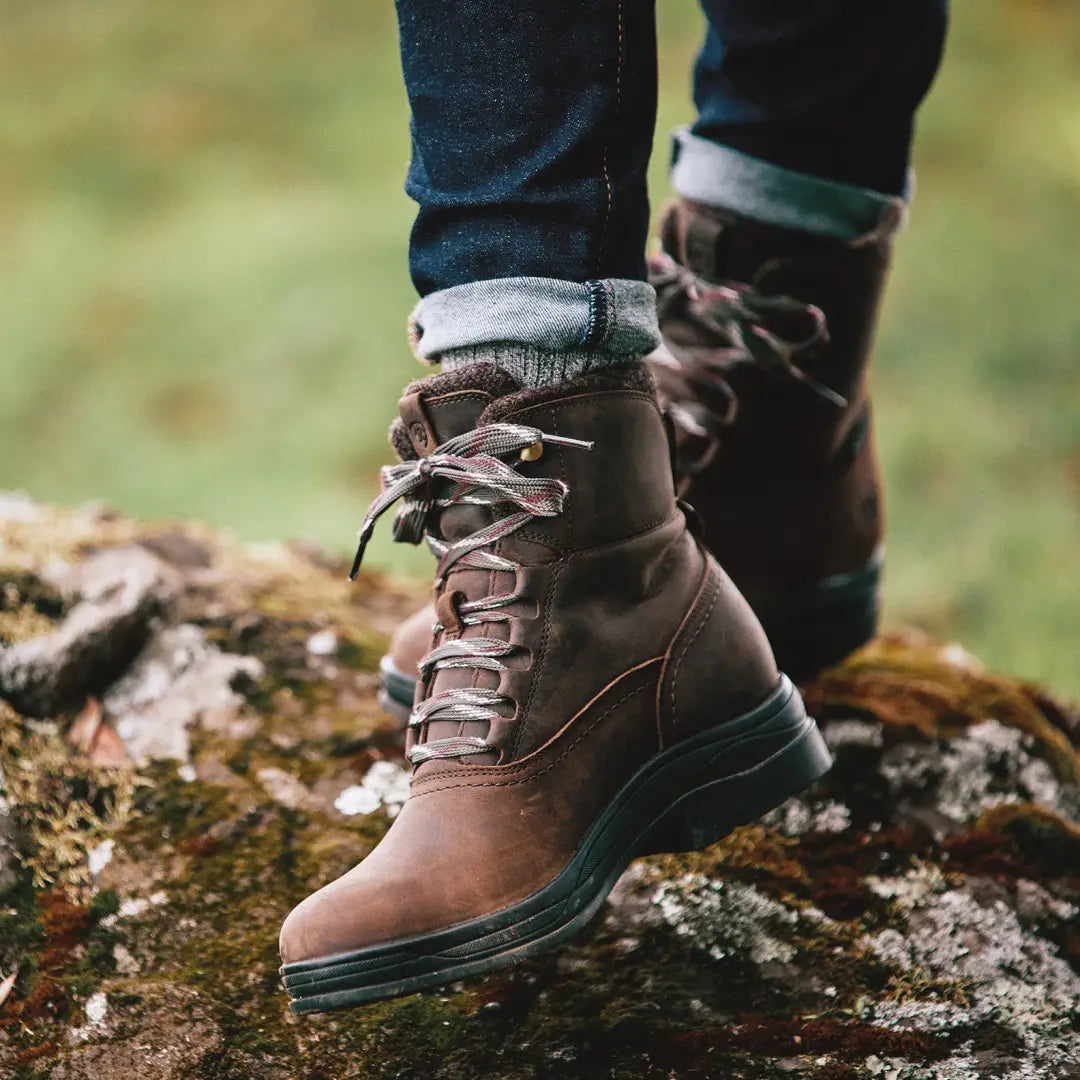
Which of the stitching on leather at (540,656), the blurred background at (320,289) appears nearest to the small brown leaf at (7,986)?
the stitching on leather at (540,656)

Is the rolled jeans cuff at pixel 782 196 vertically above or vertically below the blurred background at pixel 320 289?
below

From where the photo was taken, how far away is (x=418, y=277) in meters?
1.29

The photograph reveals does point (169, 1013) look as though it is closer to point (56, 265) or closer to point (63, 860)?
point (63, 860)

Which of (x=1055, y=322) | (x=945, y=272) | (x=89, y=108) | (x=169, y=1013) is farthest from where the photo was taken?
(x=89, y=108)

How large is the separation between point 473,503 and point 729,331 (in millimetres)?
629

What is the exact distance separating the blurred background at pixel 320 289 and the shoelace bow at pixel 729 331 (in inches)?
77.1

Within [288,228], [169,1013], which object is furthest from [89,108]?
[169,1013]

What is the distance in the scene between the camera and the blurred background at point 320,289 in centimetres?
420

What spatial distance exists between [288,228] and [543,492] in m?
5.39

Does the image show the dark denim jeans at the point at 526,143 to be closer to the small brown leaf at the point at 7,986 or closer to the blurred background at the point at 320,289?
the small brown leaf at the point at 7,986

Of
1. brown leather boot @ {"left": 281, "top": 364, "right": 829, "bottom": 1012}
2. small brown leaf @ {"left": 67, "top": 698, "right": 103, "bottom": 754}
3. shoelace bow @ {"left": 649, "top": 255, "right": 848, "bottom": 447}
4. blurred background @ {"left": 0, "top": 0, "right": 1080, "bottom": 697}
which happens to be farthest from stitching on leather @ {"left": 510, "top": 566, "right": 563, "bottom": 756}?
blurred background @ {"left": 0, "top": 0, "right": 1080, "bottom": 697}

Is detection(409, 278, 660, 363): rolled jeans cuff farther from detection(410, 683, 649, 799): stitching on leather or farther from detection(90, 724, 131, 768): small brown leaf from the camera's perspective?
detection(90, 724, 131, 768): small brown leaf

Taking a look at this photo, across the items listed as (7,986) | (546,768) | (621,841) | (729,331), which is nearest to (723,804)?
(621,841)

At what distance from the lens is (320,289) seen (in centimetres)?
565
